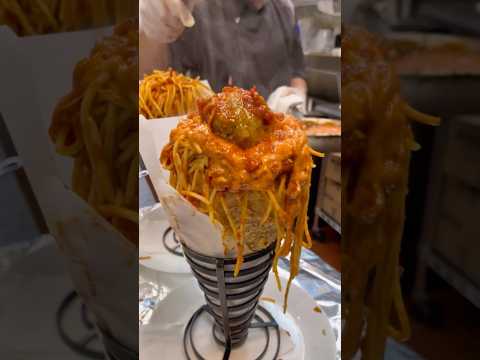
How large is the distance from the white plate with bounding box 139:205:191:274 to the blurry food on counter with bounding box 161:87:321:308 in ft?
1.09

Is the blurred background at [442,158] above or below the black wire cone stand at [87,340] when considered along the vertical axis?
above

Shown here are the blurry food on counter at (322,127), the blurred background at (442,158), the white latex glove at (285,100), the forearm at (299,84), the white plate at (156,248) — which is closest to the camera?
the blurred background at (442,158)

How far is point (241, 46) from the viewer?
4.15 ft

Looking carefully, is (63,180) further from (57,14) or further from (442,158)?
(442,158)

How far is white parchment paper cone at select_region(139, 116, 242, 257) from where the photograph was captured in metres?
0.53

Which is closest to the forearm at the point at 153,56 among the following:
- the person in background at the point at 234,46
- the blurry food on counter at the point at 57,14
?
the person in background at the point at 234,46

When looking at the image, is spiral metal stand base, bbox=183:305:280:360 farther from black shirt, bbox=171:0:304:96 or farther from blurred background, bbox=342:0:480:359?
black shirt, bbox=171:0:304:96

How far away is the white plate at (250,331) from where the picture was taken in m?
0.65

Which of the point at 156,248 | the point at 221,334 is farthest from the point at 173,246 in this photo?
the point at 221,334

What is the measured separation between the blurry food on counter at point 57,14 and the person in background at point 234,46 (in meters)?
0.94

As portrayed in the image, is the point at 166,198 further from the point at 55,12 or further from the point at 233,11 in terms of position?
the point at 233,11

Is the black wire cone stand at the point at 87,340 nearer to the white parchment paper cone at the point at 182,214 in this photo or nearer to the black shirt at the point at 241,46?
→ the white parchment paper cone at the point at 182,214

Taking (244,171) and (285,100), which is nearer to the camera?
(244,171)

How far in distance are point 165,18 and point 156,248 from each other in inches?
26.3
